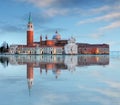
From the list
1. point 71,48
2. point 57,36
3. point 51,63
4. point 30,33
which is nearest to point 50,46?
point 57,36

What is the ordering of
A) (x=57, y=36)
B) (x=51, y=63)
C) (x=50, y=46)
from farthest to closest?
(x=57, y=36)
(x=50, y=46)
(x=51, y=63)

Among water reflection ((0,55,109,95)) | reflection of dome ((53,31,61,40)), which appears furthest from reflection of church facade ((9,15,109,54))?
water reflection ((0,55,109,95))

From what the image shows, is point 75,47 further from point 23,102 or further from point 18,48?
point 23,102

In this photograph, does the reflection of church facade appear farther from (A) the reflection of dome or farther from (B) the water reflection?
(B) the water reflection

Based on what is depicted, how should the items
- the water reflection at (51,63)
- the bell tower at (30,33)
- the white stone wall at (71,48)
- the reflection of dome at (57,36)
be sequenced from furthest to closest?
the reflection of dome at (57,36) → the white stone wall at (71,48) → the bell tower at (30,33) → the water reflection at (51,63)

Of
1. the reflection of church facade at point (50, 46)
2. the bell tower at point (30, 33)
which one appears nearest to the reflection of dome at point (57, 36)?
the reflection of church facade at point (50, 46)

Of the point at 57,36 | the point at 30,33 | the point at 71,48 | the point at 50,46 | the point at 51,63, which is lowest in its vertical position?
the point at 51,63

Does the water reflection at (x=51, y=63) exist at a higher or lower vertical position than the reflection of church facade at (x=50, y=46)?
lower

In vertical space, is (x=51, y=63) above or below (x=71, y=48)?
below

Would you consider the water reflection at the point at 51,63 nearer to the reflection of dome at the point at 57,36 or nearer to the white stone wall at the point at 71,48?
the white stone wall at the point at 71,48

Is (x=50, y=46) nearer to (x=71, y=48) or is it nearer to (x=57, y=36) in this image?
(x=57, y=36)

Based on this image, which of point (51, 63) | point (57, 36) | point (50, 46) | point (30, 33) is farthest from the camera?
point (57, 36)

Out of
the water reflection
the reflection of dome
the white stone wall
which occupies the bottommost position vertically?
the water reflection

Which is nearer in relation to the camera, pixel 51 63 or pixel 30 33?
pixel 51 63
